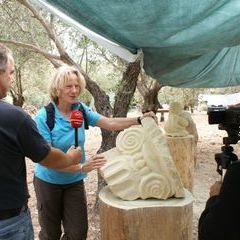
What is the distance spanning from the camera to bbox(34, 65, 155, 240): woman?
273cm

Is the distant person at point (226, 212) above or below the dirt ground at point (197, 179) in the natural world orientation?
above

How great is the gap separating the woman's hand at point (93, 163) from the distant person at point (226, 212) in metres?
1.26

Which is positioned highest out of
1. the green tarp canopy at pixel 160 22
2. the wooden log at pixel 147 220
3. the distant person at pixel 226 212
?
the green tarp canopy at pixel 160 22

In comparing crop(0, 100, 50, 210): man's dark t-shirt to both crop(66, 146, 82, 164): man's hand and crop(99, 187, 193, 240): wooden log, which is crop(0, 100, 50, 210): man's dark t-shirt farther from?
crop(99, 187, 193, 240): wooden log

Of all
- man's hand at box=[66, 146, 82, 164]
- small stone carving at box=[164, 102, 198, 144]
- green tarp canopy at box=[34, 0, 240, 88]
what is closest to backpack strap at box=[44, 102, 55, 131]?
man's hand at box=[66, 146, 82, 164]

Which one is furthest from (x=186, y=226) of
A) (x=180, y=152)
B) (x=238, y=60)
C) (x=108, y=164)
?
(x=180, y=152)

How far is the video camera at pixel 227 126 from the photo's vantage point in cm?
187

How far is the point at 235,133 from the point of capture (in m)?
1.92

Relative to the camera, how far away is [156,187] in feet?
Answer: 9.04

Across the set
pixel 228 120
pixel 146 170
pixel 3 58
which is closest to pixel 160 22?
pixel 228 120

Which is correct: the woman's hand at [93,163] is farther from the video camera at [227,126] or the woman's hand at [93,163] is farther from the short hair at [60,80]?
the video camera at [227,126]

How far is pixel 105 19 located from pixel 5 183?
103 centimetres

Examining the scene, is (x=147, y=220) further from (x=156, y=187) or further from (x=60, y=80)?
(x=60, y=80)

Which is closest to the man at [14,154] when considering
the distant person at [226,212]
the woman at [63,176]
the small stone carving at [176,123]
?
the woman at [63,176]
